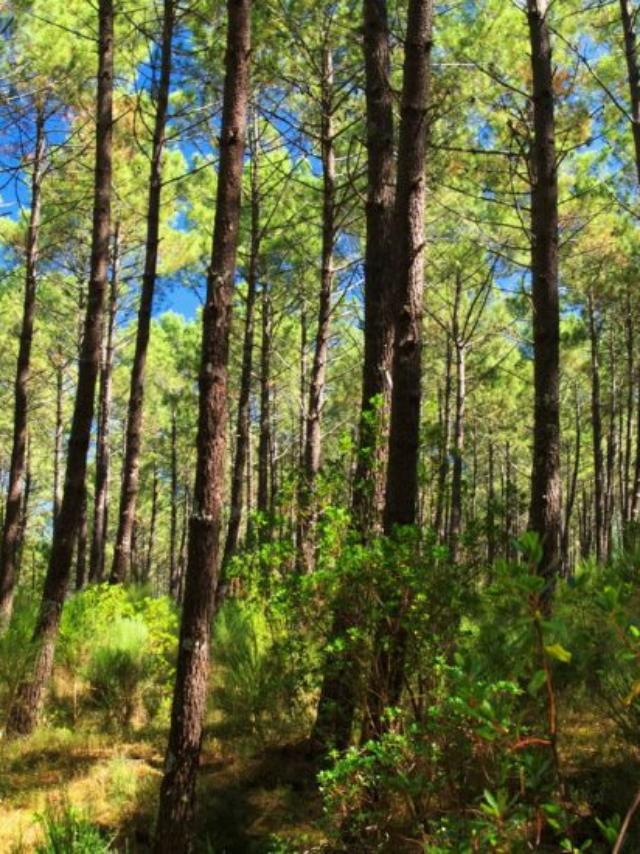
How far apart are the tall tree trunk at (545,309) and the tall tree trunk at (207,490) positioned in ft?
13.2

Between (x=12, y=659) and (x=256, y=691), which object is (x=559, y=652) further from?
(x=12, y=659)

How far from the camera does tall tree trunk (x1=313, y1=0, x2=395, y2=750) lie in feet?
14.0

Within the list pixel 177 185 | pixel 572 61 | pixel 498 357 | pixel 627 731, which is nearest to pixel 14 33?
pixel 177 185

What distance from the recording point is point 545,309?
7.25 meters

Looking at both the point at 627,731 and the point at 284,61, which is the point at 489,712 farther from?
the point at 284,61

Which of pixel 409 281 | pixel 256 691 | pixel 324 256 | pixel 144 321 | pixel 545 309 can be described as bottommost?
pixel 256 691

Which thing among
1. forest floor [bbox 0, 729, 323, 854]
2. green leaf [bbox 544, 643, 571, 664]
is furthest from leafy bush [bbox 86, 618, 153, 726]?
green leaf [bbox 544, 643, 571, 664]

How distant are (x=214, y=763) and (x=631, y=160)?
1232 centimetres

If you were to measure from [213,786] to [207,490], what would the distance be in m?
2.09

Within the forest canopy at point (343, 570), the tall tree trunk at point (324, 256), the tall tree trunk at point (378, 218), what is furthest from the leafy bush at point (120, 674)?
the tall tree trunk at point (324, 256)

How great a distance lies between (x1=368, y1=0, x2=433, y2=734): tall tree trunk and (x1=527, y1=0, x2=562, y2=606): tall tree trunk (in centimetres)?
277

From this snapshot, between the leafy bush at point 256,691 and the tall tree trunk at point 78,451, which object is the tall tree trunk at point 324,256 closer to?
the tall tree trunk at point 78,451

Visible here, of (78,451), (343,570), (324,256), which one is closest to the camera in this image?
(343,570)

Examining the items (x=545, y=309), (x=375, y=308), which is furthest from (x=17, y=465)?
(x=545, y=309)
